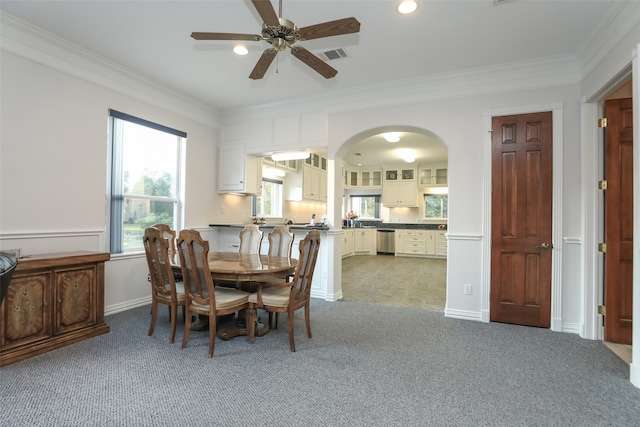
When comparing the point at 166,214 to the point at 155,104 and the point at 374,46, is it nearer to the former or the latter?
the point at 155,104

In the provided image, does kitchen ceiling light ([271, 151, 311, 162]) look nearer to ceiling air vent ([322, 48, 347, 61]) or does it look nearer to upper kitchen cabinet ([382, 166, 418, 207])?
ceiling air vent ([322, 48, 347, 61])

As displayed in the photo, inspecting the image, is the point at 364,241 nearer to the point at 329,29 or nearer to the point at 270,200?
the point at 270,200

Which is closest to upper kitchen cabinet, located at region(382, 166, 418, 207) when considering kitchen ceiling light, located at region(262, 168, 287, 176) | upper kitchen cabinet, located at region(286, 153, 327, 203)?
upper kitchen cabinet, located at region(286, 153, 327, 203)

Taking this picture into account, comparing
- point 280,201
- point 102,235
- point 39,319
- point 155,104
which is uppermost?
point 155,104

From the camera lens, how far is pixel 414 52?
10.6 ft

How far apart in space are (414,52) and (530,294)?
282 centimetres

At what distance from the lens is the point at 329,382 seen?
7.14ft

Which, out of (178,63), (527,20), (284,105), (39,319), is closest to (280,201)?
(284,105)

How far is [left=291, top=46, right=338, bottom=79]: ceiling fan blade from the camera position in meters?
2.30

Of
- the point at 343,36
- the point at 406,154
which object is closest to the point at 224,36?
the point at 343,36

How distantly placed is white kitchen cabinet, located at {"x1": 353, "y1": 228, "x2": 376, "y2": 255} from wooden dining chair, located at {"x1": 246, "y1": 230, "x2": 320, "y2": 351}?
21.5 feet

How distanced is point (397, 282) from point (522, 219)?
8.38 ft

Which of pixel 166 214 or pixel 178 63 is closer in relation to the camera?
pixel 178 63

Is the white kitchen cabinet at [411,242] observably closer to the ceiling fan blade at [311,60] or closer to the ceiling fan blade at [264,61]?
the ceiling fan blade at [311,60]
